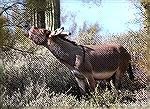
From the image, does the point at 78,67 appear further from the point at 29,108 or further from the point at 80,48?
the point at 29,108

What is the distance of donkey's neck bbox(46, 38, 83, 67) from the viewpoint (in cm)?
663

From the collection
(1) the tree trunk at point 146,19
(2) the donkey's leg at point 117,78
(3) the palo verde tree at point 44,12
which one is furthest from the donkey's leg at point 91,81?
(3) the palo verde tree at point 44,12

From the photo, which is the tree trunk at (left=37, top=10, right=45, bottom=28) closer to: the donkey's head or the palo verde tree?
the palo verde tree

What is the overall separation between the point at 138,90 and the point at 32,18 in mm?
1876

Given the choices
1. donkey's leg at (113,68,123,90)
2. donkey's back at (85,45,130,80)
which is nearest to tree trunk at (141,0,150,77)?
donkey's back at (85,45,130,80)

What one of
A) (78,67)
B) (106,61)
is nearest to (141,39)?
(106,61)

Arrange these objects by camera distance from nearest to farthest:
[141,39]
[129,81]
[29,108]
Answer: [29,108], [141,39], [129,81]

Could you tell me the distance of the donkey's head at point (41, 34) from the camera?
6613mm

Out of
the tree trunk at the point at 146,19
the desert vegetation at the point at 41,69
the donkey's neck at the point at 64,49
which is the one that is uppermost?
the tree trunk at the point at 146,19

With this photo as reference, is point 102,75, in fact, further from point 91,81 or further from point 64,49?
point 64,49

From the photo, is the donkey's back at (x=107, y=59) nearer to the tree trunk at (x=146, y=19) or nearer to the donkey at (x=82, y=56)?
the donkey at (x=82, y=56)

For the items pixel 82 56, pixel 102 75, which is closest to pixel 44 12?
pixel 82 56

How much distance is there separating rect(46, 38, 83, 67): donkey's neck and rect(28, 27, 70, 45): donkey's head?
0.09 m

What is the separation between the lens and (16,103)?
647cm
